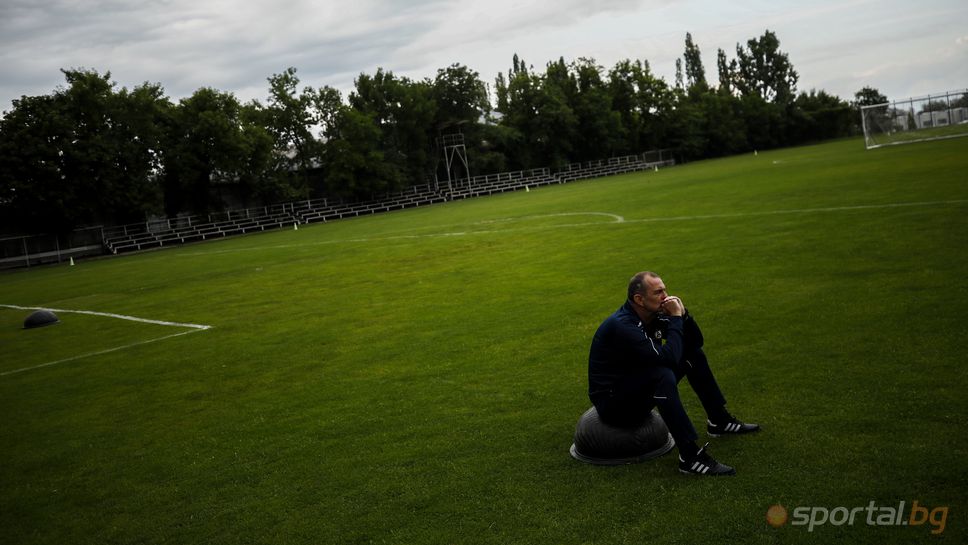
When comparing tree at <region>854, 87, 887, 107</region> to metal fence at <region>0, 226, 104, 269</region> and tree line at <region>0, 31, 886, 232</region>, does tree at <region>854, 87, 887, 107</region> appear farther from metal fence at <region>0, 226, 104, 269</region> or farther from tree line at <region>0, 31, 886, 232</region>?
metal fence at <region>0, 226, 104, 269</region>

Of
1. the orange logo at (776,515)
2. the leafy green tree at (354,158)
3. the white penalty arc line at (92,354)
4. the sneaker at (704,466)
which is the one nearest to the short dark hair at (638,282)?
the sneaker at (704,466)

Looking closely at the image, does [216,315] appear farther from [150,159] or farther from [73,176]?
[150,159]

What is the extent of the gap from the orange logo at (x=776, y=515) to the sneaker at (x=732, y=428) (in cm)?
140

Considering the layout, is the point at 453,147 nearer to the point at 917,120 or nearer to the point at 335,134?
the point at 335,134

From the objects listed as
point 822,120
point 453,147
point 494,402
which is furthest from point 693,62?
point 494,402

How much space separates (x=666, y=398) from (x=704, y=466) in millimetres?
613

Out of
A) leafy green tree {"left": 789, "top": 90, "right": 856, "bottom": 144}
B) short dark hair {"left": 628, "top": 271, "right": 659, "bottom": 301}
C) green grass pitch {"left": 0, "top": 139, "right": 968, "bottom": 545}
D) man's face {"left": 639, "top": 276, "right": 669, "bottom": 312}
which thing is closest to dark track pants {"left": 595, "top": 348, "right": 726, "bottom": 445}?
green grass pitch {"left": 0, "top": 139, "right": 968, "bottom": 545}

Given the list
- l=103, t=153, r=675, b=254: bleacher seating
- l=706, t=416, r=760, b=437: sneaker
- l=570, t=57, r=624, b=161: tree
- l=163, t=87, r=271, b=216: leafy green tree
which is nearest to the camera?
l=706, t=416, r=760, b=437: sneaker

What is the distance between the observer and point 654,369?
6.02m

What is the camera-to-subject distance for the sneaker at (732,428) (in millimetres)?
6570

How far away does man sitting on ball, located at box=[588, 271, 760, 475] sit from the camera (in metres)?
5.89

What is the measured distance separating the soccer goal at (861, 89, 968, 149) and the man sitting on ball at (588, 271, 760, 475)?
172 feet

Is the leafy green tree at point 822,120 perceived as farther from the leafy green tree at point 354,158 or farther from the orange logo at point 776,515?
the orange logo at point 776,515

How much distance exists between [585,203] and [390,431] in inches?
1202
